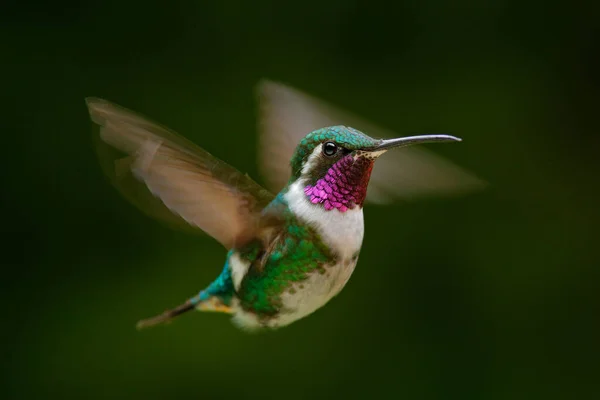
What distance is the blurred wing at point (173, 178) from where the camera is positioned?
750 mm

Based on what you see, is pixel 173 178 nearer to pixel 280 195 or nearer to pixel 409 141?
pixel 280 195

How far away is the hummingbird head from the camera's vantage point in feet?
2.44

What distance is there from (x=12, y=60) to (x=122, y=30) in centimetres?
34

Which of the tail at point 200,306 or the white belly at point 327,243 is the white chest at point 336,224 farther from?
the tail at point 200,306

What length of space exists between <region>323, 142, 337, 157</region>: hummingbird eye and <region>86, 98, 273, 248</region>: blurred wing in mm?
92

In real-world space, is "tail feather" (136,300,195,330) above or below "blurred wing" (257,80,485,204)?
below

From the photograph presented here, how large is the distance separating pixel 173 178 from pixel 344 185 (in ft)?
0.59

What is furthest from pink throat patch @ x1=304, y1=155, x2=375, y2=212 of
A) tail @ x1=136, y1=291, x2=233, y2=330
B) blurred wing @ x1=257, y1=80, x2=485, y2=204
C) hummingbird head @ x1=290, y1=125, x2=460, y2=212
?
tail @ x1=136, y1=291, x2=233, y2=330

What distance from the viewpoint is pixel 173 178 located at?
0.79m

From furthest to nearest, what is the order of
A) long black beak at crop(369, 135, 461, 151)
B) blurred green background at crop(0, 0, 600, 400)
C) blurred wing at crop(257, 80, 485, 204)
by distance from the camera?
blurred green background at crop(0, 0, 600, 400)
blurred wing at crop(257, 80, 485, 204)
long black beak at crop(369, 135, 461, 151)

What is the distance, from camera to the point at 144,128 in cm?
75

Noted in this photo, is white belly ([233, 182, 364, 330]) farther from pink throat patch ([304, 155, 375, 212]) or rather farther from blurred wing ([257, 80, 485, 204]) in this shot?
blurred wing ([257, 80, 485, 204])

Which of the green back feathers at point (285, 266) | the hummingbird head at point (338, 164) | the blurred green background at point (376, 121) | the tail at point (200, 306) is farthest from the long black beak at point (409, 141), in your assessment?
the blurred green background at point (376, 121)

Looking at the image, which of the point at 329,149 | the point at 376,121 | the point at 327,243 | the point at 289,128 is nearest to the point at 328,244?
the point at 327,243
